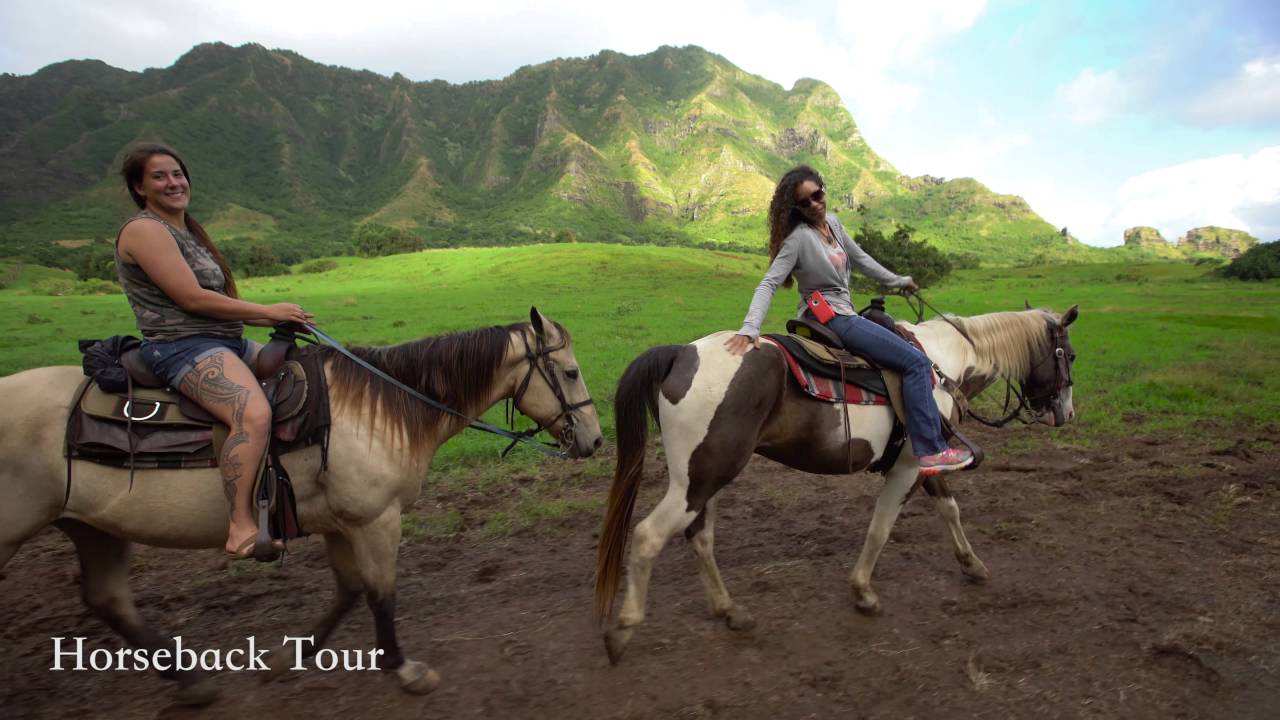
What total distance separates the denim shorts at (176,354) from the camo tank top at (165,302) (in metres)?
0.04

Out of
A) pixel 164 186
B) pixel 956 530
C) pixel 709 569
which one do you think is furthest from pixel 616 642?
pixel 164 186

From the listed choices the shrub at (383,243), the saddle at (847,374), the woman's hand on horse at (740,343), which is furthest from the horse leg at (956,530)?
the shrub at (383,243)

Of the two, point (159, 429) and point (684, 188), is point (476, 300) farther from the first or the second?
point (684, 188)

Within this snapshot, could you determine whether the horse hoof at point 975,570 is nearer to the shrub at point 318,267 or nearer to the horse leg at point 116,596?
the horse leg at point 116,596

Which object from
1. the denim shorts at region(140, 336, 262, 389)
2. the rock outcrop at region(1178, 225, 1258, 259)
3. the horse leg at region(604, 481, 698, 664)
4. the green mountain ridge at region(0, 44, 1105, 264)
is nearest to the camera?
the denim shorts at region(140, 336, 262, 389)

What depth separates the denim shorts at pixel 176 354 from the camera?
315 cm

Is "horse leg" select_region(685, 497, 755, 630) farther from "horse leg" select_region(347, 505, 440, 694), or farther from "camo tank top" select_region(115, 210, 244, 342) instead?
"camo tank top" select_region(115, 210, 244, 342)

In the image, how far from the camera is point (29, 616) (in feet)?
14.5

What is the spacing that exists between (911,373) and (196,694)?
4841 mm

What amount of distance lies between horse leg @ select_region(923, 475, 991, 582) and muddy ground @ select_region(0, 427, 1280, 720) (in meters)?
0.13

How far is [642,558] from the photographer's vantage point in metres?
3.73

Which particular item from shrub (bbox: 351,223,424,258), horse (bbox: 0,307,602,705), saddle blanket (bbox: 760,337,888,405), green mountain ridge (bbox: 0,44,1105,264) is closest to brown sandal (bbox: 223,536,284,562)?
horse (bbox: 0,307,602,705)

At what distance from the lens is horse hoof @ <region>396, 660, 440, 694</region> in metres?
3.47

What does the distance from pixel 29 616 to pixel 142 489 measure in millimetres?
2590
